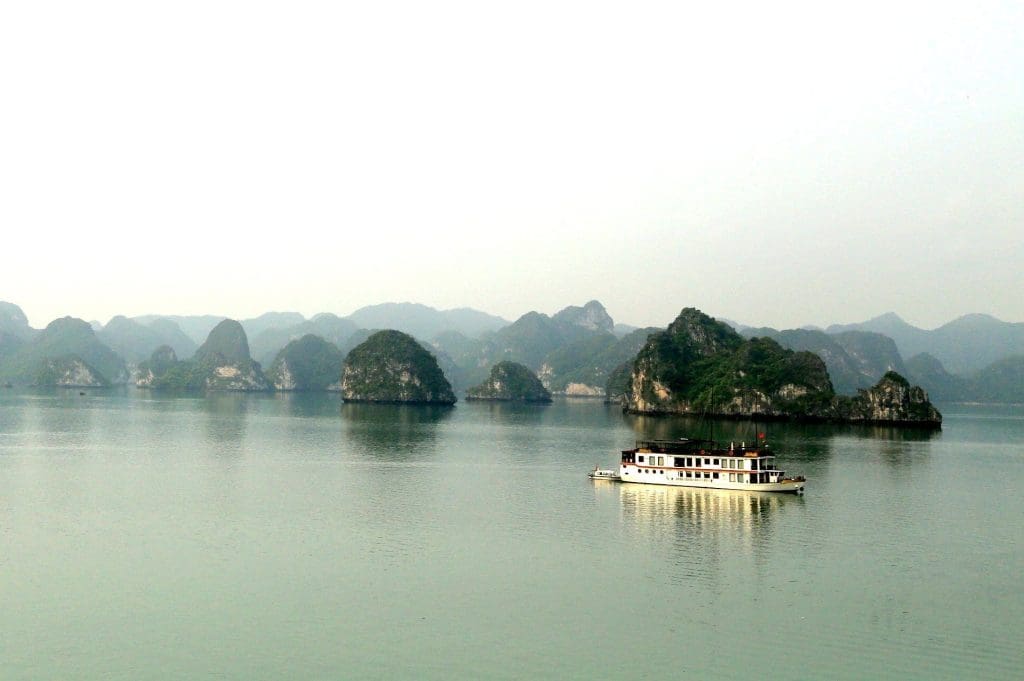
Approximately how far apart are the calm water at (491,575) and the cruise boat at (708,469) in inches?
112

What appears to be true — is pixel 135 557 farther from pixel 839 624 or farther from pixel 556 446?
pixel 556 446

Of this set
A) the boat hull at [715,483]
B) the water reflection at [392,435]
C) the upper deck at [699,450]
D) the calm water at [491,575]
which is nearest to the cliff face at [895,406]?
the water reflection at [392,435]

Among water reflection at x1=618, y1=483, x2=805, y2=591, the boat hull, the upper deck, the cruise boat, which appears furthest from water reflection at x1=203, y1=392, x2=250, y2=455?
water reflection at x1=618, y1=483, x2=805, y2=591

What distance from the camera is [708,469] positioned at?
8088 cm

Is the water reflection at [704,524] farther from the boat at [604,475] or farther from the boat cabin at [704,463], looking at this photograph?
the boat at [604,475]

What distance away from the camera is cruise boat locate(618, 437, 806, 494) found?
79000mm

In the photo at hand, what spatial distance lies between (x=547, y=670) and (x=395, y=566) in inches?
685

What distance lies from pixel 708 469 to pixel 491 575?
3955 cm

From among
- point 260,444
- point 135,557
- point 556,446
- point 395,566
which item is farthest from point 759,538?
point 260,444

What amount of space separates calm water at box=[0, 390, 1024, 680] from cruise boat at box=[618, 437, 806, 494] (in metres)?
2.85

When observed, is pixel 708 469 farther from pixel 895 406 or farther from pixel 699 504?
pixel 895 406

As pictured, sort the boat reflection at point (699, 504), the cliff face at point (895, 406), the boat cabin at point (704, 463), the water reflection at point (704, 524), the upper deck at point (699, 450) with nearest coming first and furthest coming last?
the water reflection at point (704, 524) → the boat reflection at point (699, 504) → the boat cabin at point (704, 463) → the upper deck at point (699, 450) → the cliff face at point (895, 406)

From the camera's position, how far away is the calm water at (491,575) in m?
34.1

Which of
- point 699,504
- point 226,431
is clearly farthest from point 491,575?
point 226,431
